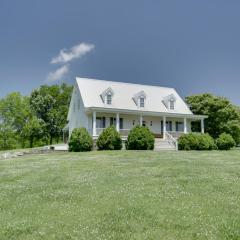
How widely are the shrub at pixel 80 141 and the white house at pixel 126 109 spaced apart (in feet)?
13.7

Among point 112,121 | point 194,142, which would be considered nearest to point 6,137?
point 112,121

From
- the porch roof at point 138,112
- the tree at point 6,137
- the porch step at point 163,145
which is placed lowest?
the porch step at point 163,145

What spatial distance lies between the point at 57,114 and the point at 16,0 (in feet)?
123

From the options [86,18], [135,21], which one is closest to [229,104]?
[135,21]

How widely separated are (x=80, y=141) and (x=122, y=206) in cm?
2103

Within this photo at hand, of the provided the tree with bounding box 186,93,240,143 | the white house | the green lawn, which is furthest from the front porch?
the green lawn

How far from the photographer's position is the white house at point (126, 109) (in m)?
36.8

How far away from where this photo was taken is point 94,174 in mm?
15031

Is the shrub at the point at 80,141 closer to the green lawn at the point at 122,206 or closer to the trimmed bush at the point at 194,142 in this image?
the trimmed bush at the point at 194,142

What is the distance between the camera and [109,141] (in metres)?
30.4

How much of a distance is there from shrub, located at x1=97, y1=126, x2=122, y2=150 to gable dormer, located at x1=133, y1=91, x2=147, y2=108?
961 centimetres

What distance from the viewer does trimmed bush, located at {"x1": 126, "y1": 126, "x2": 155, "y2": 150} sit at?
1189 inches

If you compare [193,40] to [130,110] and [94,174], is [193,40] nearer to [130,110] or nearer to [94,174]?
[130,110]

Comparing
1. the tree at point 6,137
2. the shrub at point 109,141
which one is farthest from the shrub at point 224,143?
the tree at point 6,137
